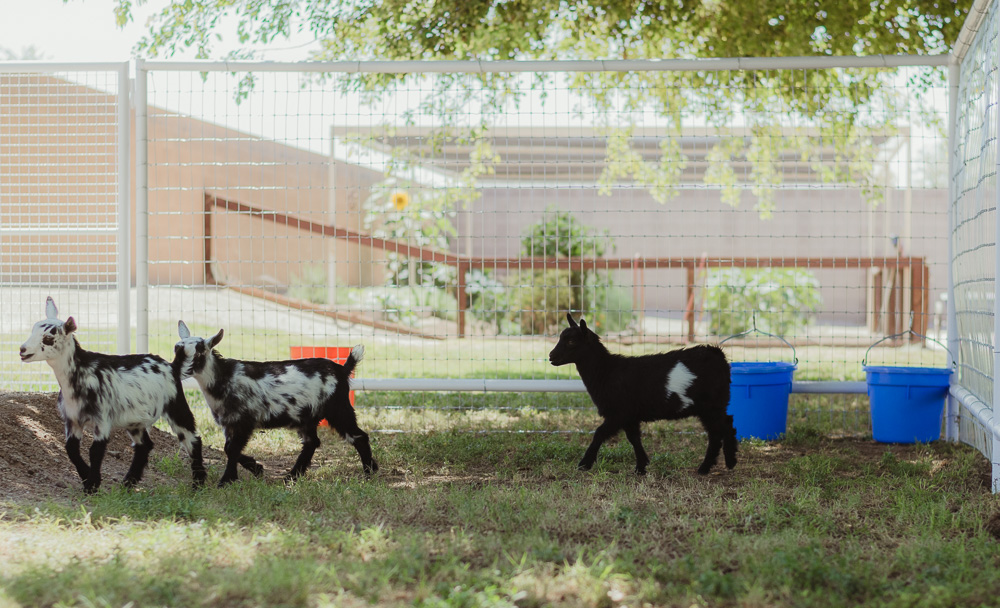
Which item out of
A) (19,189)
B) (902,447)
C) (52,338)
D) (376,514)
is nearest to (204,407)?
(19,189)

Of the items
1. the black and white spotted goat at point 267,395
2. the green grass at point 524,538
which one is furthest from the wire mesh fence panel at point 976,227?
the black and white spotted goat at point 267,395

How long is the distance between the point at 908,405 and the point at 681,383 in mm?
2157

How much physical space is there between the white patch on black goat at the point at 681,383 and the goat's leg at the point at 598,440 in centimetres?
40

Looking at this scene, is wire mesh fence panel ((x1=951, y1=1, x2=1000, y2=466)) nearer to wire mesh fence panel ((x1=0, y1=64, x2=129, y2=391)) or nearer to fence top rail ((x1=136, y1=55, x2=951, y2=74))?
fence top rail ((x1=136, y1=55, x2=951, y2=74))

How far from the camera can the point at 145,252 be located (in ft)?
21.4

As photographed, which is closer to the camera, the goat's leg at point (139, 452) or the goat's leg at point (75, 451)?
the goat's leg at point (75, 451)

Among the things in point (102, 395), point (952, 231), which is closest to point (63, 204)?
point (102, 395)

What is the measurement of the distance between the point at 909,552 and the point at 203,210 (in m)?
5.58

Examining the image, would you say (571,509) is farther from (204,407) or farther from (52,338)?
(204,407)

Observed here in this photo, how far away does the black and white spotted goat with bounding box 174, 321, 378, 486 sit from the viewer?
15.5 feet

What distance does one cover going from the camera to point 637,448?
5.15m

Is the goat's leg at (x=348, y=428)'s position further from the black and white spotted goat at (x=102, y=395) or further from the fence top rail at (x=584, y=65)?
the fence top rail at (x=584, y=65)

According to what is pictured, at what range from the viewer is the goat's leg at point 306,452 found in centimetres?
500

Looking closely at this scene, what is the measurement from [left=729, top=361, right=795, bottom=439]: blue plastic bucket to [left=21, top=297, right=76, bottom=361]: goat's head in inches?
173
